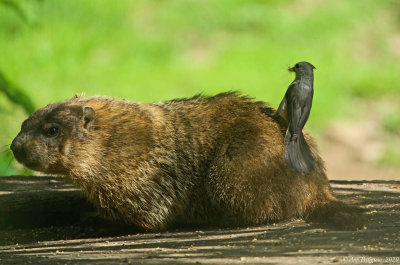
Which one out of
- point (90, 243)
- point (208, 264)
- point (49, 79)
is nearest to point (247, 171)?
point (90, 243)

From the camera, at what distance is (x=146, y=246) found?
4.98 m

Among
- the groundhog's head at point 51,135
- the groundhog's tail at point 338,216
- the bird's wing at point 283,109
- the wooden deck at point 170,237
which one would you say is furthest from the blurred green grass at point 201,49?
the groundhog's tail at point 338,216

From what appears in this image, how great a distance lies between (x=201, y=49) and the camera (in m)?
12.8

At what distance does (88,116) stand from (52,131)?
11.9 inches

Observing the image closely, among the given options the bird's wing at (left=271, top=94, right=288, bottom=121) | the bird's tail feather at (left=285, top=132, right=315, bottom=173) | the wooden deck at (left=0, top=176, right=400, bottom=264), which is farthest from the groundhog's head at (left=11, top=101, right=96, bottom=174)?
the bird's tail feather at (left=285, top=132, right=315, bottom=173)

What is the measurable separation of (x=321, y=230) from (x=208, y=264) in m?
1.19

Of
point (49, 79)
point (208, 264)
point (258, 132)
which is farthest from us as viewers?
point (49, 79)

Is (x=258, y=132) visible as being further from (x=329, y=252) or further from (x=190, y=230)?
(x=329, y=252)

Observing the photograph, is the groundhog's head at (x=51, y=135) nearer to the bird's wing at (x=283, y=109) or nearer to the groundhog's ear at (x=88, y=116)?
the groundhog's ear at (x=88, y=116)

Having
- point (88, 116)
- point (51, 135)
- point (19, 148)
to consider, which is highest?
point (88, 116)

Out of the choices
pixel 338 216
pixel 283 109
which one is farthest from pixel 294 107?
pixel 338 216

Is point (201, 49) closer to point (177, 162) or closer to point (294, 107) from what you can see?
point (177, 162)

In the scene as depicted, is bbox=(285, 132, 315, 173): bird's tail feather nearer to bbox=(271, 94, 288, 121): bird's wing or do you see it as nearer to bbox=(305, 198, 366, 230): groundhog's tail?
bbox=(271, 94, 288, 121): bird's wing

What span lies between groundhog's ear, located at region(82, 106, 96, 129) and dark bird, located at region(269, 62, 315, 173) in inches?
57.2
